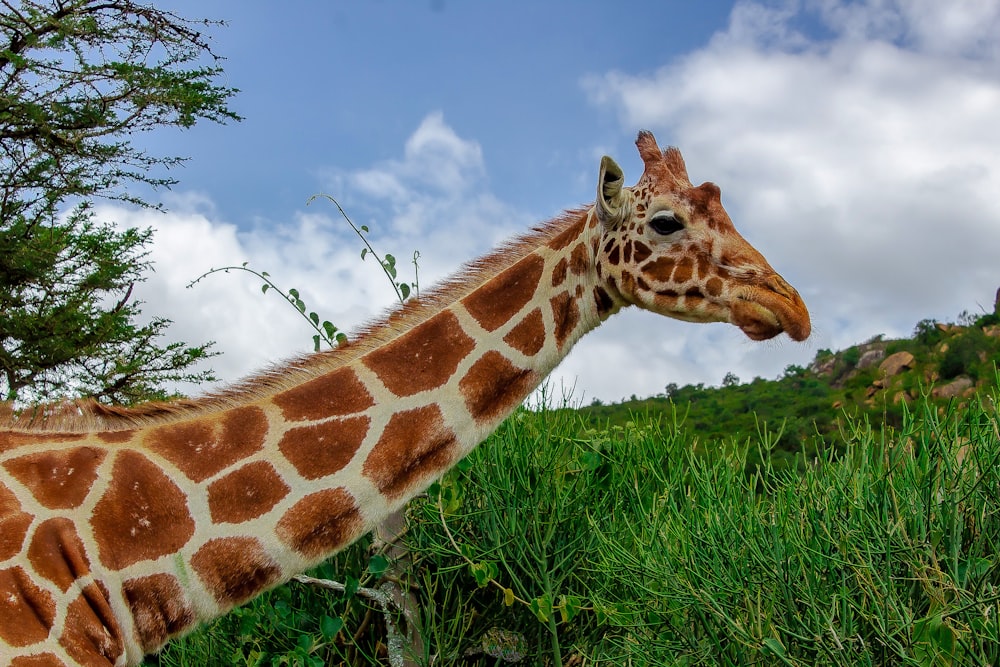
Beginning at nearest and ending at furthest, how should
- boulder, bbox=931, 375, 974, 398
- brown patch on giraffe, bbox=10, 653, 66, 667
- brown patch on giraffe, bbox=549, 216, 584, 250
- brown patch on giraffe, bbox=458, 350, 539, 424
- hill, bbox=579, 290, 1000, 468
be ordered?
brown patch on giraffe, bbox=10, 653, 66, 667 → brown patch on giraffe, bbox=458, 350, 539, 424 → brown patch on giraffe, bbox=549, 216, 584, 250 → boulder, bbox=931, 375, 974, 398 → hill, bbox=579, 290, 1000, 468

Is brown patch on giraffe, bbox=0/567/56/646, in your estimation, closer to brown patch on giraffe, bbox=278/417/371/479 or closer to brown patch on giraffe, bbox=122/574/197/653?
brown patch on giraffe, bbox=122/574/197/653

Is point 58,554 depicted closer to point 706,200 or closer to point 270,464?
point 270,464

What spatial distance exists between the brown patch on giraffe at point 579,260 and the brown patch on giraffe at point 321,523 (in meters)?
1.39

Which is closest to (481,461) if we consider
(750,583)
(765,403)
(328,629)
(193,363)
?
(328,629)

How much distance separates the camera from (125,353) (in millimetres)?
16656

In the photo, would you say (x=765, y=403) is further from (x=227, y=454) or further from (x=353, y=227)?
(x=227, y=454)

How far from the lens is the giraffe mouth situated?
162 inches

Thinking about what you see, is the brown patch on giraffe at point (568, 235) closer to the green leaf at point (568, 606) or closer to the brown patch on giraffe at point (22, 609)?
the green leaf at point (568, 606)

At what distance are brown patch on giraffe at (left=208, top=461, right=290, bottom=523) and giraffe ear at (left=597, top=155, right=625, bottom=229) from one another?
179cm

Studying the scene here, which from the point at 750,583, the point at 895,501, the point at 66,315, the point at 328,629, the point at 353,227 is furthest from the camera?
the point at 66,315

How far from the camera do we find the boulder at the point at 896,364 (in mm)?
26119

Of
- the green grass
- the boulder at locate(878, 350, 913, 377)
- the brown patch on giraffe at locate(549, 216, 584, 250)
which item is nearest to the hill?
the boulder at locate(878, 350, 913, 377)

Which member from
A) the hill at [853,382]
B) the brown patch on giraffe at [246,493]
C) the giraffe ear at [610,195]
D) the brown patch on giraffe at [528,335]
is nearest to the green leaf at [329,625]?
the brown patch on giraffe at [246,493]

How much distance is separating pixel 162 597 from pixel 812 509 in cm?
256
